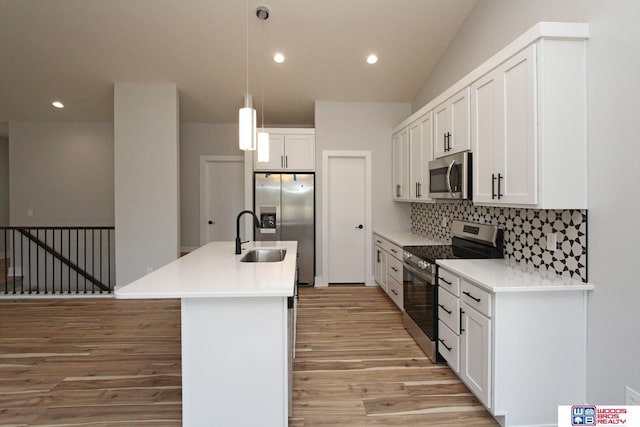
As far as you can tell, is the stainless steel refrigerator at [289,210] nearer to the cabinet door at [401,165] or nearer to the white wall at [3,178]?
the cabinet door at [401,165]

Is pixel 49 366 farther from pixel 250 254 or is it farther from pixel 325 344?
pixel 325 344

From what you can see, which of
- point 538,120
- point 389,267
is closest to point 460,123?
point 538,120

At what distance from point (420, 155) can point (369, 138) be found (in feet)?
4.47

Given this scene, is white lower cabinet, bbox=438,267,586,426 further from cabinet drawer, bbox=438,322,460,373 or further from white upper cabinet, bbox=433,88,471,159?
white upper cabinet, bbox=433,88,471,159

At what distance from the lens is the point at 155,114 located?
457 cm

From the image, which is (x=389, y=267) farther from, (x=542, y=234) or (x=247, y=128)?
(x=247, y=128)

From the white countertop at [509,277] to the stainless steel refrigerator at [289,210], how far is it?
105 inches

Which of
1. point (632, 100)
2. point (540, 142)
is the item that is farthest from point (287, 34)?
point (632, 100)

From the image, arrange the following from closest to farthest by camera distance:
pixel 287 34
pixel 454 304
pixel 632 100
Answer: pixel 632 100 → pixel 454 304 → pixel 287 34

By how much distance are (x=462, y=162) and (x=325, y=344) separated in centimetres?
202

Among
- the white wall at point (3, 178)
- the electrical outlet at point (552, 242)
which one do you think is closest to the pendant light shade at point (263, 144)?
the electrical outlet at point (552, 242)

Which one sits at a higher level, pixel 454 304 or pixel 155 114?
pixel 155 114

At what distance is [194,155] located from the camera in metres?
5.97

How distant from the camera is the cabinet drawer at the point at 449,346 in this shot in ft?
7.73
